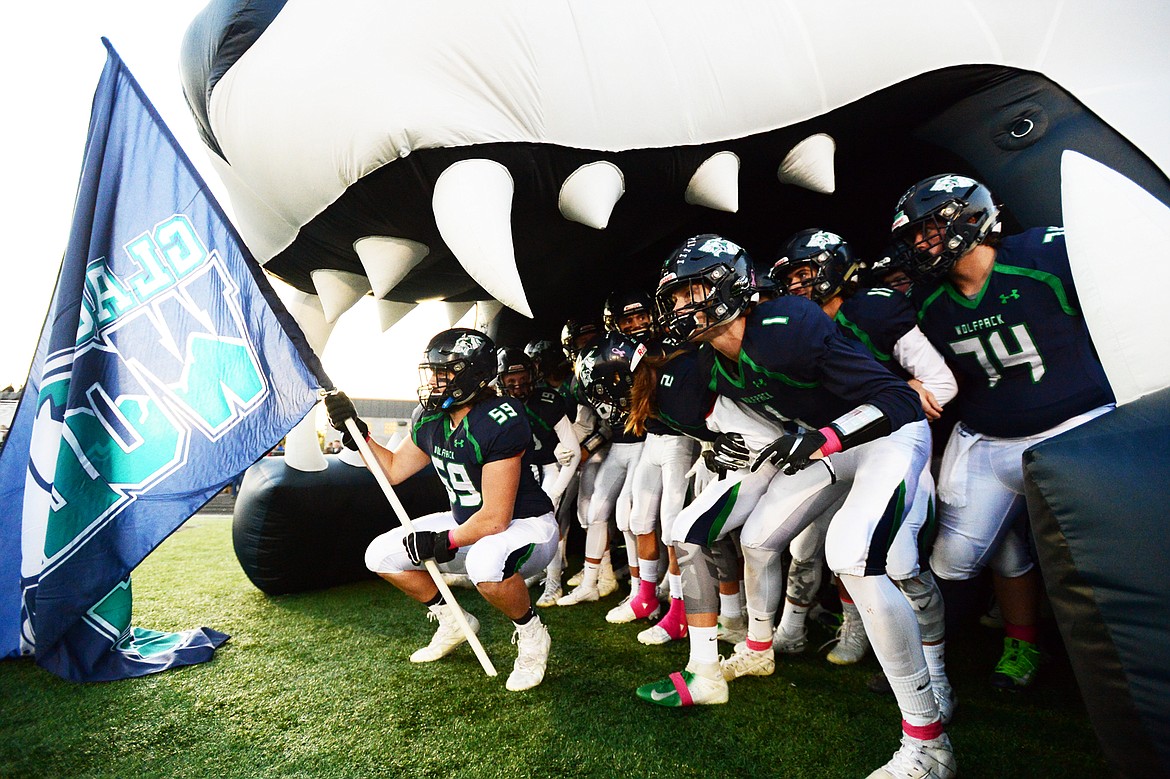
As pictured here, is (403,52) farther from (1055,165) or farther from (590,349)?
(1055,165)

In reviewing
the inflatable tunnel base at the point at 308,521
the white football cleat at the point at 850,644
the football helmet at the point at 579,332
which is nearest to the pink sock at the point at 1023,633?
the white football cleat at the point at 850,644

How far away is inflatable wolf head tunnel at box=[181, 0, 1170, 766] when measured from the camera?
80.6 inches

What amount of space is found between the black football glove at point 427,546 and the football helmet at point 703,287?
4.71ft

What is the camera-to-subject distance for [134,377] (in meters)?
2.71

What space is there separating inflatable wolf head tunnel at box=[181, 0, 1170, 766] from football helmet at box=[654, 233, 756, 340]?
0.26 m

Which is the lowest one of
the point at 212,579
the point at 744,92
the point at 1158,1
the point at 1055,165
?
the point at 212,579

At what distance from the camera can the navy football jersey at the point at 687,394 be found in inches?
117

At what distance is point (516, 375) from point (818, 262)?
2.00 m

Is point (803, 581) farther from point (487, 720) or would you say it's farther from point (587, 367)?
point (587, 367)

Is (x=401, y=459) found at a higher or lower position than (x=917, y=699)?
higher

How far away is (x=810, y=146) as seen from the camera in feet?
8.56

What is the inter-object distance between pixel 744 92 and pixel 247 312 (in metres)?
2.19

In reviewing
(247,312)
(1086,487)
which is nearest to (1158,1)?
(1086,487)

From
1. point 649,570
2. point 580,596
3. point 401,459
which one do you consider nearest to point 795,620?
point 649,570
